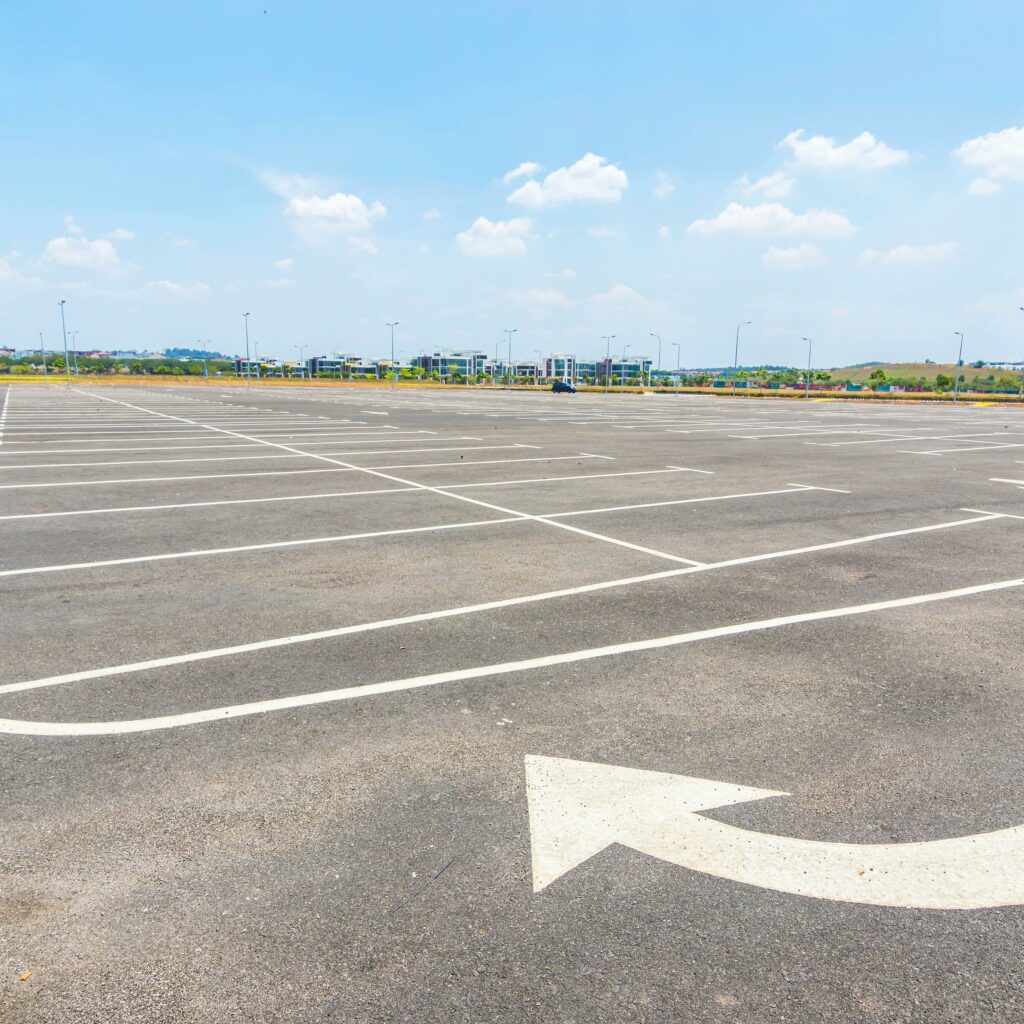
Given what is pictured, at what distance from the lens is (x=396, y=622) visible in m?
6.00

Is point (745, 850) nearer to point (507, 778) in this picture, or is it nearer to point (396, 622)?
point (507, 778)

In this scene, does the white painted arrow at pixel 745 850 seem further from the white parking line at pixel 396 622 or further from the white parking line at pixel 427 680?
the white parking line at pixel 396 622

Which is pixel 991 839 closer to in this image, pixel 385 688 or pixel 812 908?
pixel 812 908

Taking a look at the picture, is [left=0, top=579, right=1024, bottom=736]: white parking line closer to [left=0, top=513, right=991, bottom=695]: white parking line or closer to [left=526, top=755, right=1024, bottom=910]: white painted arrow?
[left=0, top=513, right=991, bottom=695]: white parking line

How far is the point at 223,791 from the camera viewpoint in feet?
11.8

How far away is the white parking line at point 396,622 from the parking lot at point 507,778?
38 mm

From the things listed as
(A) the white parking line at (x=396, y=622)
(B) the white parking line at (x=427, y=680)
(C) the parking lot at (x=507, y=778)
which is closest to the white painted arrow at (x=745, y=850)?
(C) the parking lot at (x=507, y=778)

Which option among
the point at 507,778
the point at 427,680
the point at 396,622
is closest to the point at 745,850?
the point at 507,778

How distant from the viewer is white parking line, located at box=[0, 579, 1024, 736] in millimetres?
4191

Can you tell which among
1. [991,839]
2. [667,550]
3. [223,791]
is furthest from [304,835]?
[667,550]

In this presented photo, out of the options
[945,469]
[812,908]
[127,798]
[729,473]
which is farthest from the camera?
[945,469]

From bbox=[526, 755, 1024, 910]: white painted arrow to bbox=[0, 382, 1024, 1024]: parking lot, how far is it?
0.01 meters

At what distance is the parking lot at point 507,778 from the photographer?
2568 mm

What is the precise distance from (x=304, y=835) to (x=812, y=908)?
2044 mm
